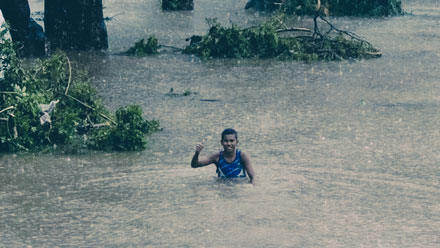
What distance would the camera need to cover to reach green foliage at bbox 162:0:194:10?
2605 centimetres

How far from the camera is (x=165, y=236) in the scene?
7641mm

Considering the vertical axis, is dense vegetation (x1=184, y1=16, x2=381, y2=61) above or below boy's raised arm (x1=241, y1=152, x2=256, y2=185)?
above

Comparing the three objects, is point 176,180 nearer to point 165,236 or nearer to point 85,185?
point 85,185

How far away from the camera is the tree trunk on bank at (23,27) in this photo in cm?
1658

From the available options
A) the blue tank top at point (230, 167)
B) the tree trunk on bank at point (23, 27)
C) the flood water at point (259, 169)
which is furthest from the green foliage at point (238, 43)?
the blue tank top at point (230, 167)

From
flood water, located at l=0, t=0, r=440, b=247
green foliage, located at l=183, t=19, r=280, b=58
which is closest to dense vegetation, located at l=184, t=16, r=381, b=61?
green foliage, located at l=183, t=19, r=280, b=58

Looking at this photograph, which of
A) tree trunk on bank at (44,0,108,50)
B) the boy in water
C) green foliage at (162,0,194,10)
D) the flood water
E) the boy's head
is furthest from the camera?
green foliage at (162,0,194,10)

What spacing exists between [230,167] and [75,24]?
374 inches

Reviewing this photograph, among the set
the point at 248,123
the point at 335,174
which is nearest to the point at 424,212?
the point at 335,174

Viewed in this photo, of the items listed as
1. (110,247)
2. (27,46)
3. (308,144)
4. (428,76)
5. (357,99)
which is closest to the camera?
(110,247)

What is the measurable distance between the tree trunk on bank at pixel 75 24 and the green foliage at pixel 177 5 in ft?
25.7

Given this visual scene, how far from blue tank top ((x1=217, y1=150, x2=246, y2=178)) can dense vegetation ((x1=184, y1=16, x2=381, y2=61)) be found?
25.0ft

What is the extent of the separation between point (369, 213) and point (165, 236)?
78.7 inches

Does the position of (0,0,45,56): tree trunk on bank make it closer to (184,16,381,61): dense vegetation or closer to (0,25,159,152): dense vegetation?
(184,16,381,61): dense vegetation
